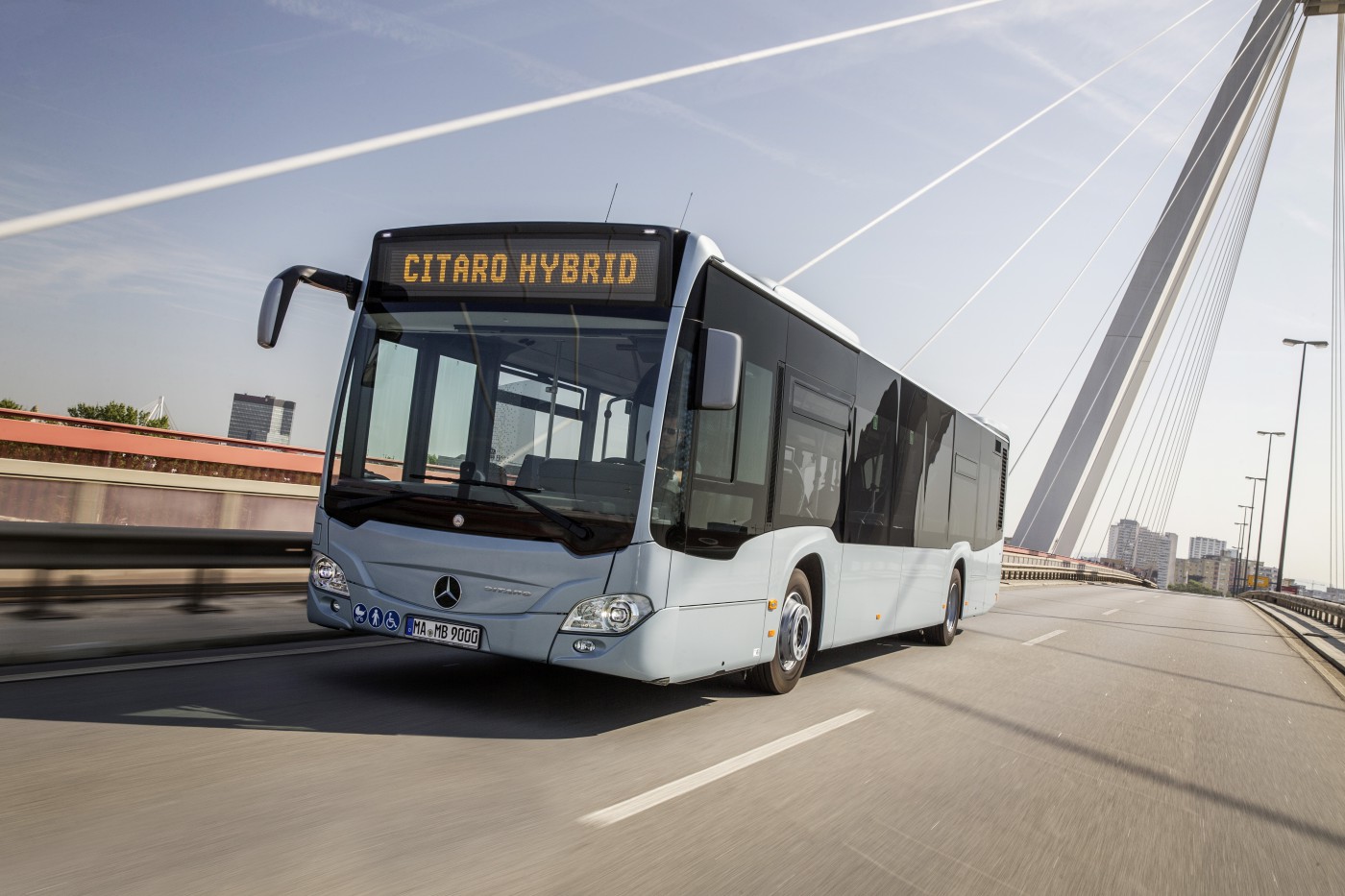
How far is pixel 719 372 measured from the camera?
5.37 m

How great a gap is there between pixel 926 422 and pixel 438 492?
5.92 metres

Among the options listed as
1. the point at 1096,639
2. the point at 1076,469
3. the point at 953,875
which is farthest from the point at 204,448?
the point at 1076,469

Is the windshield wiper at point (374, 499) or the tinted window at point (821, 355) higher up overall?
the tinted window at point (821, 355)

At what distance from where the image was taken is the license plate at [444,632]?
5453mm

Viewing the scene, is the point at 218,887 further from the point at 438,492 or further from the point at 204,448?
the point at 204,448

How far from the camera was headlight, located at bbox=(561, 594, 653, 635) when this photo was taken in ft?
17.4

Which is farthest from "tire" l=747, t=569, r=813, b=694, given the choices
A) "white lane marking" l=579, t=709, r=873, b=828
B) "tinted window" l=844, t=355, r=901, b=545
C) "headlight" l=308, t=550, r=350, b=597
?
"headlight" l=308, t=550, r=350, b=597

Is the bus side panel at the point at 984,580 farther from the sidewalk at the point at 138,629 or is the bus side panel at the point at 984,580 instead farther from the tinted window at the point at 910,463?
the sidewalk at the point at 138,629

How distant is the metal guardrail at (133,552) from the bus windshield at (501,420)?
1.95 meters

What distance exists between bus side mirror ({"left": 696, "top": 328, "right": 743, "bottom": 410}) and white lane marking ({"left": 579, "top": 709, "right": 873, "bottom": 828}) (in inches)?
69.6

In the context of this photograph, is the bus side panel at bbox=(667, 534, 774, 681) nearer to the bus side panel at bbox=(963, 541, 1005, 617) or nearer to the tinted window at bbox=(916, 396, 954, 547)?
the tinted window at bbox=(916, 396, 954, 547)

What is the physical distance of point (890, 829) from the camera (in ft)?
14.1

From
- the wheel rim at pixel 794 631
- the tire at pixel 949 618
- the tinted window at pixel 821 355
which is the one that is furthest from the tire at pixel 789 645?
the tire at pixel 949 618

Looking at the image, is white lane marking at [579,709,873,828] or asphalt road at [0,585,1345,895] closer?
asphalt road at [0,585,1345,895]
